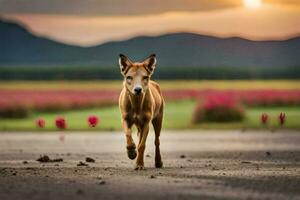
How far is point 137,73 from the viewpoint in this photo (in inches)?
824

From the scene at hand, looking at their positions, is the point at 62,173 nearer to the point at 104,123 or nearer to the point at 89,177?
the point at 89,177

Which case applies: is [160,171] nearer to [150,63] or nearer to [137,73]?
[137,73]

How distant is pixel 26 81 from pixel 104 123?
18.0 meters

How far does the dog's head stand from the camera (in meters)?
20.8

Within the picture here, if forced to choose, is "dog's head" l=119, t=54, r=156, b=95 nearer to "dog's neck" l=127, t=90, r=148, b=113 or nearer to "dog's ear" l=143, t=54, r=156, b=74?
"dog's ear" l=143, t=54, r=156, b=74

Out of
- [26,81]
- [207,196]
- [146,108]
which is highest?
[26,81]

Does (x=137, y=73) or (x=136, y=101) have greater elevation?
(x=137, y=73)

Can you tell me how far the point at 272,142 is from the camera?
3422 cm

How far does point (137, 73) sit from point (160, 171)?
1926 millimetres

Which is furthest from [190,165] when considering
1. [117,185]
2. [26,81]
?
[26,81]

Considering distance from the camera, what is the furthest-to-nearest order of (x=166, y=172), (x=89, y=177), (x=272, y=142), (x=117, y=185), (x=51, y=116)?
1. (x=51, y=116)
2. (x=272, y=142)
3. (x=166, y=172)
4. (x=89, y=177)
5. (x=117, y=185)

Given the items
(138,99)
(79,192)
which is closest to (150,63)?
(138,99)

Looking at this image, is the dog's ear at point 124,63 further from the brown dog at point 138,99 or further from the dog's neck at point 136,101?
the dog's neck at point 136,101

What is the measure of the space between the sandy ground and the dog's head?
1.59 metres
